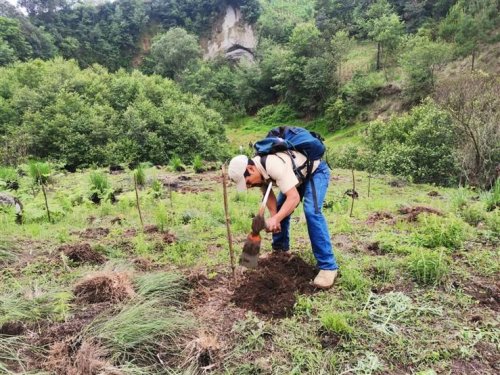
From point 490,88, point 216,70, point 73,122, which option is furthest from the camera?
point 216,70

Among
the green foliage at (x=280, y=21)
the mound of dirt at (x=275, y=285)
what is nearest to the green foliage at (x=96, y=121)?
the mound of dirt at (x=275, y=285)

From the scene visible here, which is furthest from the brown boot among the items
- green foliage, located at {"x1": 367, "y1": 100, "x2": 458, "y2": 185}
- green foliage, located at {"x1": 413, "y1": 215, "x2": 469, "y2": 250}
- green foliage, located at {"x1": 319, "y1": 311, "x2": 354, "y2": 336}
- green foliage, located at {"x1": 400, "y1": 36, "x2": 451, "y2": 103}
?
green foliage, located at {"x1": 400, "y1": 36, "x2": 451, "y2": 103}

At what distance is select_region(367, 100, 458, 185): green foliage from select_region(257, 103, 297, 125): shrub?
19854mm

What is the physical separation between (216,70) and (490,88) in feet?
118

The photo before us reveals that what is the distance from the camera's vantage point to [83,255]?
4.27 metres

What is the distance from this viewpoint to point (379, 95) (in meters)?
29.8

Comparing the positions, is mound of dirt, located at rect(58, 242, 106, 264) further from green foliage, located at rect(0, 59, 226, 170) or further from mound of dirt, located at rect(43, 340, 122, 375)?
green foliage, located at rect(0, 59, 226, 170)

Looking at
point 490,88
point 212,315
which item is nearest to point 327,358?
point 212,315

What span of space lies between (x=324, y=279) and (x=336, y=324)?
2.08 ft

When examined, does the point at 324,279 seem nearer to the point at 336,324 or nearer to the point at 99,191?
the point at 336,324

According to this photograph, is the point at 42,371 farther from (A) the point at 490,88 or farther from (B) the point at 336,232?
(A) the point at 490,88

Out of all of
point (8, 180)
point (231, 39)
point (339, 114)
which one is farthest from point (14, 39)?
point (8, 180)

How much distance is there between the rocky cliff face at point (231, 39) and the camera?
1918 inches

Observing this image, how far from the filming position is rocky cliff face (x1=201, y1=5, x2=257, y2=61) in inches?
1918
